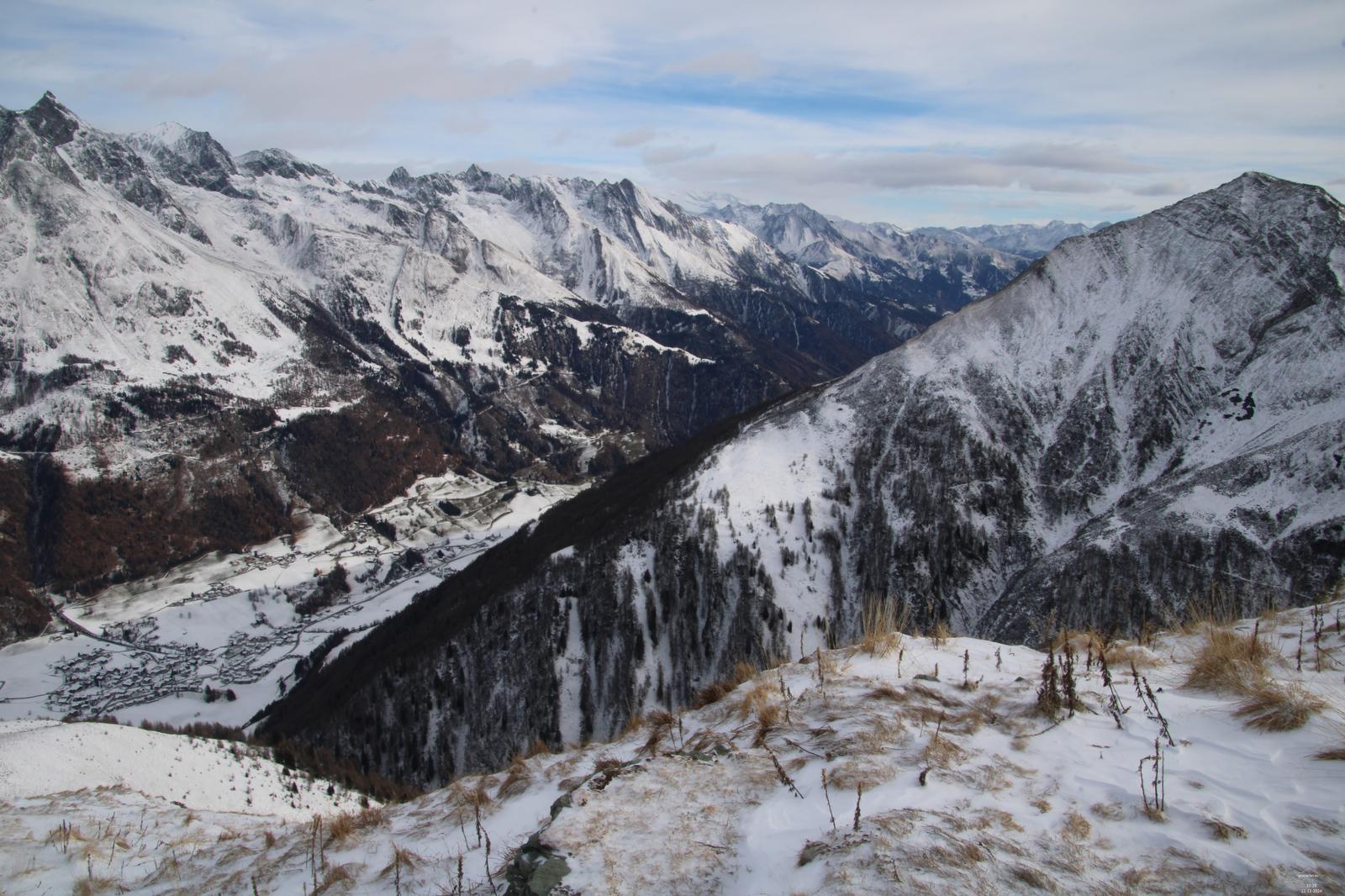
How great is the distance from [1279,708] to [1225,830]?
2547mm

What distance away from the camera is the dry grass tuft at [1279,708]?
23.6ft

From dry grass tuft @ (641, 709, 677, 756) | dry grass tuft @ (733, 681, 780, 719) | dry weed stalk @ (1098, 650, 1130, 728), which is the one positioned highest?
dry weed stalk @ (1098, 650, 1130, 728)

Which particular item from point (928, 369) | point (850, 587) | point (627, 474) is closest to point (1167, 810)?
point (850, 587)

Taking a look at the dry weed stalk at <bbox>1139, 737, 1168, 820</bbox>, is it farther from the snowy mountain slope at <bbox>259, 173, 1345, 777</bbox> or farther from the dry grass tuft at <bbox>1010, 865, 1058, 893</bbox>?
the snowy mountain slope at <bbox>259, 173, 1345, 777</bbox>

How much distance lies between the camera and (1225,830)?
5773 mm

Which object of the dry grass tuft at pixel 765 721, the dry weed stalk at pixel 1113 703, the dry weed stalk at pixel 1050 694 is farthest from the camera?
the dry grass tuft at pixel 765 721

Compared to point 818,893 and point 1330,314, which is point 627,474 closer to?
point 1330,314

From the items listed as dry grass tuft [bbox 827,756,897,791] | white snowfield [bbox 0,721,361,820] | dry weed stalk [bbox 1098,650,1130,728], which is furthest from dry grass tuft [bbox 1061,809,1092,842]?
white snowfield [bbox 0,721,361,820]

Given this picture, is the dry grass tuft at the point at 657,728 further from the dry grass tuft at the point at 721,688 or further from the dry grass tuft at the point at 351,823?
the dry grass tuft at the point at 351,823

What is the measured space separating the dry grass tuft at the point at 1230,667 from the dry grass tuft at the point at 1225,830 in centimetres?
320

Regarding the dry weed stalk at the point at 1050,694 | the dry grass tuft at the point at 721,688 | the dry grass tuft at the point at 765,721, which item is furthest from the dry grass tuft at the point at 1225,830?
the dry grass tuft at the point at 721,688

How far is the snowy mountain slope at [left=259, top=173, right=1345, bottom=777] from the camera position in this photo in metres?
84.2

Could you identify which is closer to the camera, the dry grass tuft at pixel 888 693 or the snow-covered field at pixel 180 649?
the dry grass tuft at pixel 888 693

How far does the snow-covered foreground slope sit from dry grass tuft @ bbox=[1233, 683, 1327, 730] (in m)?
0.10
